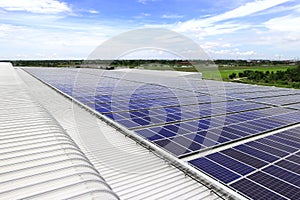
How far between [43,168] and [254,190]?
260 inches

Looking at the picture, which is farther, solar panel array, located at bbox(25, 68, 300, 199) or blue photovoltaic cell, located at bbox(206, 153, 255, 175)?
blue photovoltaic cell, located at bbox(206, 153, 255, 175)

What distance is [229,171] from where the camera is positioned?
8.98m

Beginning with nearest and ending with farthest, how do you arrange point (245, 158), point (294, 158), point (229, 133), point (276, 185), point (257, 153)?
point (276, 185), point (245, 158), point (294, 158), point (257, 153), point (229, 133)

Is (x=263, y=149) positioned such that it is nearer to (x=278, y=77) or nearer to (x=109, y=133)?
(x=109, y=133)

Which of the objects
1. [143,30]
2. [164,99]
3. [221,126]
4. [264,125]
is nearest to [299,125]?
[264,125]

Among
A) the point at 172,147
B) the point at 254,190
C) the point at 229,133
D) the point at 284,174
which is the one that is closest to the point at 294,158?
the point at 284,174

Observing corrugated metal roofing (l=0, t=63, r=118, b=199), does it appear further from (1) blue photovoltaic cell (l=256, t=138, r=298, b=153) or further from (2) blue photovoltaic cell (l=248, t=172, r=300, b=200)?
(1) blue photovoltaic cell (l=256, t=138, r=298, b=153)

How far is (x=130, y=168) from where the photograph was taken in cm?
928

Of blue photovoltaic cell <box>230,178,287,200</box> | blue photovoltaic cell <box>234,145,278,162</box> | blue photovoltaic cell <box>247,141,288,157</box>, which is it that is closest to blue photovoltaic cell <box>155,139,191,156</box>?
blue photovoltaic cell <box>234,145,278,162</box>

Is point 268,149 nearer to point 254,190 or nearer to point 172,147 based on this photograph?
point 254,190

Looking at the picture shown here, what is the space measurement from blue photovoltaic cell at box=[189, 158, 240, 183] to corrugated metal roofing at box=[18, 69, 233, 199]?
2.64ft

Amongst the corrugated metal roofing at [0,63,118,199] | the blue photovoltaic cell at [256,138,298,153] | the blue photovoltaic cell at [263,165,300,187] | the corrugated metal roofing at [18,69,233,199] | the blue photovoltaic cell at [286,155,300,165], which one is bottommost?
the corrugated metal roofing at [18,69,233,199]

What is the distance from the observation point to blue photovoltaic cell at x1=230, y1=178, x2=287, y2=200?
7.39 metres

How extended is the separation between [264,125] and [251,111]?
4.02 m
